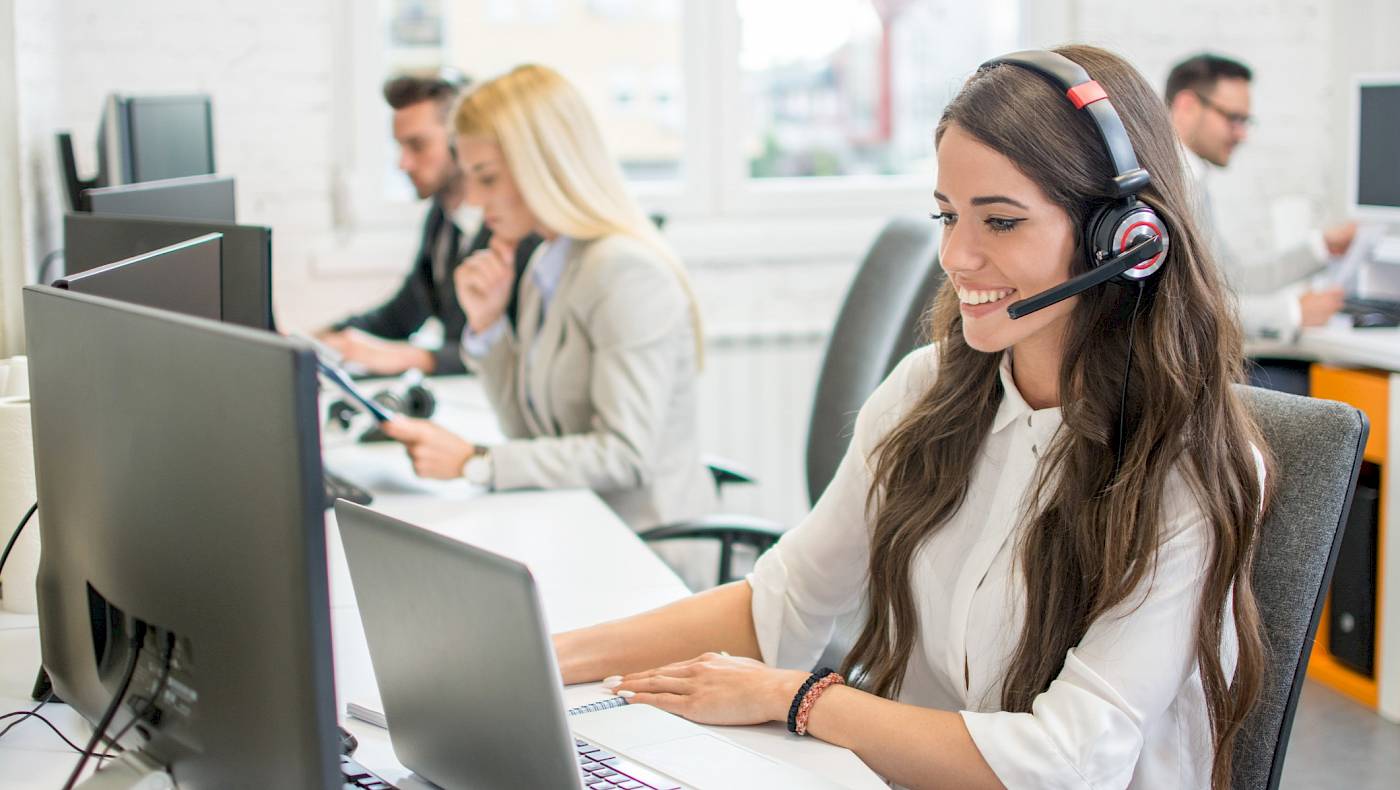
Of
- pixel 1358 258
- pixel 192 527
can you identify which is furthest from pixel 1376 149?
pixel 192 527

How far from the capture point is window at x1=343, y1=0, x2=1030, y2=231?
11.3ft

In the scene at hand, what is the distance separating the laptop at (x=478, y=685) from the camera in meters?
0.79

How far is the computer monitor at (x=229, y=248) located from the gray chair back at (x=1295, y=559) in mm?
986

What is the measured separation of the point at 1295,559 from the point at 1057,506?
0.19 metres

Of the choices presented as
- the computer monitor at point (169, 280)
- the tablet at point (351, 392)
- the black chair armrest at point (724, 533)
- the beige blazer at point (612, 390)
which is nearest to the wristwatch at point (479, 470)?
the beige blazer at point (612, 390)

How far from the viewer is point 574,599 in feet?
4.89

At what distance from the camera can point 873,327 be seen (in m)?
1.93

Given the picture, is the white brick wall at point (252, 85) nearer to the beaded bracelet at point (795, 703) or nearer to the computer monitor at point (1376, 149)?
the computer monitor at point (1376, 149)

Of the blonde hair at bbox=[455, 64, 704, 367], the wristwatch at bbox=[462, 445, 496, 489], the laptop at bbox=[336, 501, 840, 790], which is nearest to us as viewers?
the laptop at bbox=[336, 501, 840, 790]

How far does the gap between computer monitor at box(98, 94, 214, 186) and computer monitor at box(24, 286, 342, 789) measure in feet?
3.44

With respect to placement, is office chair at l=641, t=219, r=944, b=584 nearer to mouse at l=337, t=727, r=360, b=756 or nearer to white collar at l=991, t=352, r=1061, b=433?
white collar at l=991, t=352, r=1061, b=433

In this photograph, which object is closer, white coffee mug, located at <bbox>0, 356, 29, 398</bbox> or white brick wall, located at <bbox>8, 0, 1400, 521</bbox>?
white coffee mug, located at <bbox>0, 356, 29, 398</bbox>

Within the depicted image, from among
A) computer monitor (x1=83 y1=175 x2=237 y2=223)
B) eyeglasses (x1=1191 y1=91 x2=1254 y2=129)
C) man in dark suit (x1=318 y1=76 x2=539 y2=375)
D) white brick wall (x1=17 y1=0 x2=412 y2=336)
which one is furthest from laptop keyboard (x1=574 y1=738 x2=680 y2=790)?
eyeglasses (x1=1191 y1=91 x2=1254 y2=129)

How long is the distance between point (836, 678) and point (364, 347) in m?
1.85
